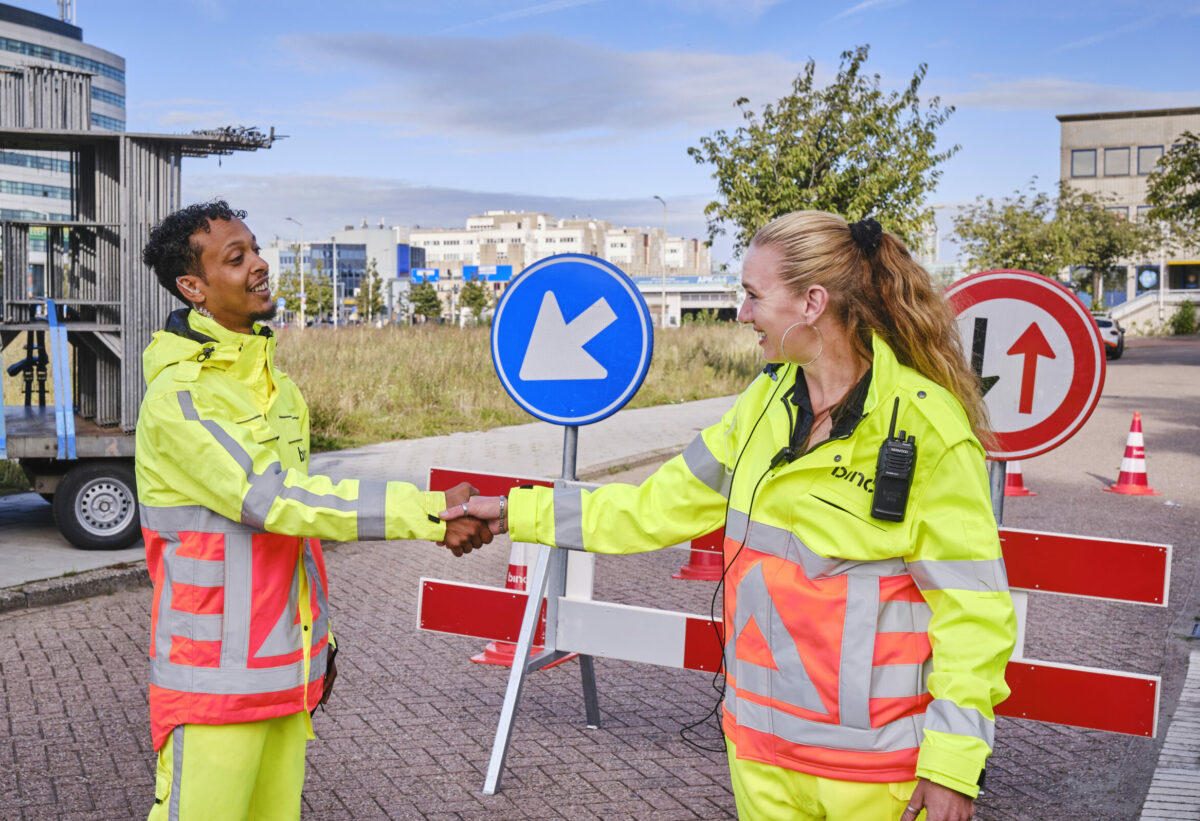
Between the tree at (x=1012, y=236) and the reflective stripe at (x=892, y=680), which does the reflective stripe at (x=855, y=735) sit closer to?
the reflective stripe at (x=892, y=680)

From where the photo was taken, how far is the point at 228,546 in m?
2.55

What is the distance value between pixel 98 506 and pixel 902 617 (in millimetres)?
7079

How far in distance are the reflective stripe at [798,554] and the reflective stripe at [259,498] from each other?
3.32 feet

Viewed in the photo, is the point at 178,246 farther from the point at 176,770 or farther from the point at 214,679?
the point at 176,770

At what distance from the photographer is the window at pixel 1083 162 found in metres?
85.5

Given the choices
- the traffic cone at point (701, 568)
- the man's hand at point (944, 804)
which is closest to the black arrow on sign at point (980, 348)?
the man's hand at point (944, 804)

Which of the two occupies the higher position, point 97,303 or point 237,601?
point 97,303

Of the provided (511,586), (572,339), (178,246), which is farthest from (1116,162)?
(178,246)

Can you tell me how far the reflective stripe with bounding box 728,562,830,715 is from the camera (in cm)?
217

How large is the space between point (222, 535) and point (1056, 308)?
2840 mm

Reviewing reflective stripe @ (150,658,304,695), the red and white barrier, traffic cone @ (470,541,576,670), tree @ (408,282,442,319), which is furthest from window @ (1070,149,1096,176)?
reflective stripe @ (150,658,304,695)

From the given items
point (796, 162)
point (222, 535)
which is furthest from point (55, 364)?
point (796, 162)

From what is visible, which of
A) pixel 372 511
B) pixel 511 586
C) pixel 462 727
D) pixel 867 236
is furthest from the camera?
pixel 511 586

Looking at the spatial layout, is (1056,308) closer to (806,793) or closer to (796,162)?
(806,793)
